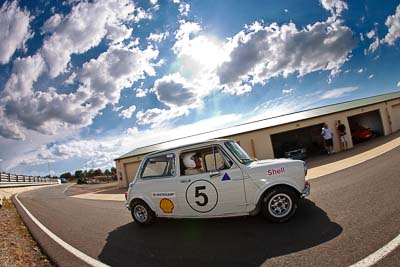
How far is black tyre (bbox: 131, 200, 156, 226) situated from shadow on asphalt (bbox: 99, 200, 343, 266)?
30 centimetres

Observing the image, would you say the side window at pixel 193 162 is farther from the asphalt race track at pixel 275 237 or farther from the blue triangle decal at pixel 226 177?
the asphalt race track at pixel 275 237

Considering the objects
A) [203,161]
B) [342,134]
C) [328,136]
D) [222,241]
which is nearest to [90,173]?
[342,134]

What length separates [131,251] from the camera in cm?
521

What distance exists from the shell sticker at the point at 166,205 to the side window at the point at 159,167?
1.95 ft

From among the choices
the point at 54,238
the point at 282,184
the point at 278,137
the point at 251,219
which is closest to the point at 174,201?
the point at 251,219

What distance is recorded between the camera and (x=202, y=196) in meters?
5.71

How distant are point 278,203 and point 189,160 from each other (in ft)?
7.11

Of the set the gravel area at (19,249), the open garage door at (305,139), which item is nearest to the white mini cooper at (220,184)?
the gravel area at (19,249)

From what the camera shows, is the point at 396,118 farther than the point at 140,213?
Yes

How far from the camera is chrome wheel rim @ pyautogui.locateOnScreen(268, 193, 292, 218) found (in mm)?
5348

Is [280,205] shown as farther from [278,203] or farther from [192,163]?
[192,163]

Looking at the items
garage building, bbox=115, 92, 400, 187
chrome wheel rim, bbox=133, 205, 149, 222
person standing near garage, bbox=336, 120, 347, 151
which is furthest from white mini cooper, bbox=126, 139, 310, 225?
person standing near garage, bbox=336, 120, 347, 151

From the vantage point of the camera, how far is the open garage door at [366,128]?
22141mm

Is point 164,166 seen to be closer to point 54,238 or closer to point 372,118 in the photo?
point 54,238
